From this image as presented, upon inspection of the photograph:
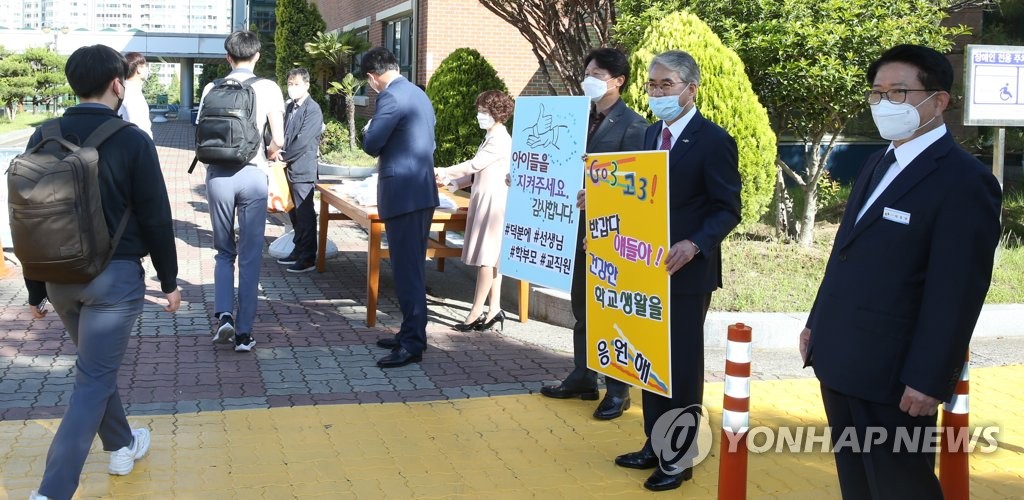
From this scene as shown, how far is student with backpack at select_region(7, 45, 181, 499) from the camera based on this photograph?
3.97 metres

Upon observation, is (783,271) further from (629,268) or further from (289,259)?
(629,268)

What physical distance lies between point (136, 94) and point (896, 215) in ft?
25.0

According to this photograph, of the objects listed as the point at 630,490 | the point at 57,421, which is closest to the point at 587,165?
the point at 630,490

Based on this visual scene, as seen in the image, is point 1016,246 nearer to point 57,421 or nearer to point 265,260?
point 265,260

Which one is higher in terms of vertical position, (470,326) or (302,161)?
(302,161)

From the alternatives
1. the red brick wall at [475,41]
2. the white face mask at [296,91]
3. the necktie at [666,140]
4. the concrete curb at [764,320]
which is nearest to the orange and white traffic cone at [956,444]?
the necktie at [666,140]

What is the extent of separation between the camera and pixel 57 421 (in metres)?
5.58

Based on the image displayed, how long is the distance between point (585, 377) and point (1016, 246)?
7.29 meters

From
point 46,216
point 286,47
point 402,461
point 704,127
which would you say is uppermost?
point 286,47

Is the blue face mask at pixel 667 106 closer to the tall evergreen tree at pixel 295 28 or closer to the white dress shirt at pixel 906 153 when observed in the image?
the white dress shirt at pixel 906 153

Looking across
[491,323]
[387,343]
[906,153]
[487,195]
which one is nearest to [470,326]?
[491,323]

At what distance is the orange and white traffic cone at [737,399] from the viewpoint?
3.91 meters

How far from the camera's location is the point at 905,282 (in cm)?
318

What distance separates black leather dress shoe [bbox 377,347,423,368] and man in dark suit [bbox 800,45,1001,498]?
150 inches
